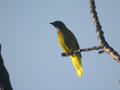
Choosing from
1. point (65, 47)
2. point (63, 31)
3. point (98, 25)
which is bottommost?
point (65, 47)

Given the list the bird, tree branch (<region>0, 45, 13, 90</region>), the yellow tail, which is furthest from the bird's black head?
tree branch (<region>0, 45, 13, 90</region>)

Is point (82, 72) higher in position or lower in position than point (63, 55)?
lower

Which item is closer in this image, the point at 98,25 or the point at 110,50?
the point at 110,50

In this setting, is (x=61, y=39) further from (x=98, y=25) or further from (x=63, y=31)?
(x=98, y=25)

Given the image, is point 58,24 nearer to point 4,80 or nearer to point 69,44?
point 69,44

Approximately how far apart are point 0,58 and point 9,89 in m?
0.29

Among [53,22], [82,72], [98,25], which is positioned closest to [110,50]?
[98,25]

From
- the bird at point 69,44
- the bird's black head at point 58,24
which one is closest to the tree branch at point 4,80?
the bird at point 69,44

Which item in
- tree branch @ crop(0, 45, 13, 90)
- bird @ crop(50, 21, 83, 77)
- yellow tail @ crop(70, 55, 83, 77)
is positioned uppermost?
tree branch @ crop(0, 45, 13, 90)

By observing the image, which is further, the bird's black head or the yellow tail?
the bird's black head

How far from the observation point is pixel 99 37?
2.07 m

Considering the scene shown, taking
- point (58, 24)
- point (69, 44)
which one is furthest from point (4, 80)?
point (58, 24)

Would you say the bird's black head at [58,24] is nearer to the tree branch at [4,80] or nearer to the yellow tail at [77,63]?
the yellow tail at [77,63]

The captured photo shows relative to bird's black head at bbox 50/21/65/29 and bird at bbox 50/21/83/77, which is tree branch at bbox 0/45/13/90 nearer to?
bird at bbox 50/21/83/77
